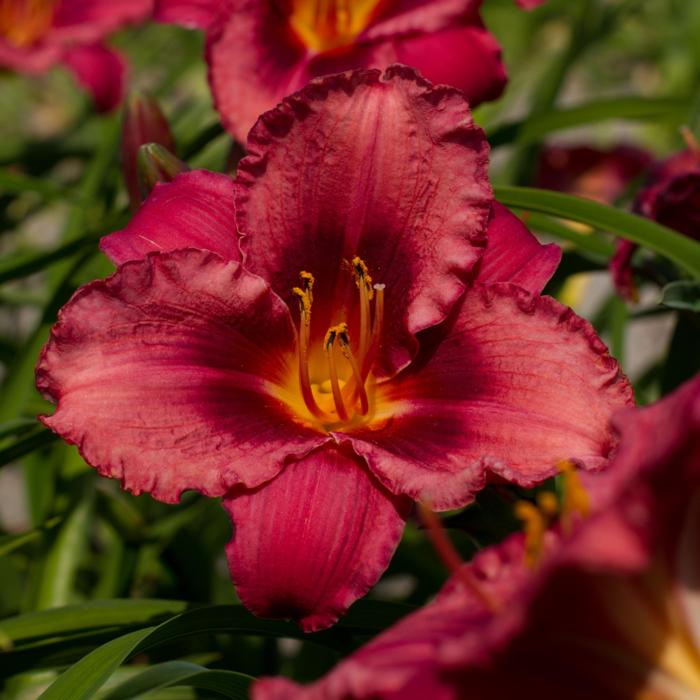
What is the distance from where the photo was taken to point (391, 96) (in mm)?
702

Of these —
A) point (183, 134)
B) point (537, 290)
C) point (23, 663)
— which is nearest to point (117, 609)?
point (23, 663)

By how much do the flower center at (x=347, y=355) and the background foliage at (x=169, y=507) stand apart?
0.37 ft

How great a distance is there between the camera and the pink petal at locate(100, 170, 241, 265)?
694mm

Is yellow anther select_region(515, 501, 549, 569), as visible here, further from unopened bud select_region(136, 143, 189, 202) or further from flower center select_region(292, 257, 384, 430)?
unopened bud select_region(136, 143, 189, 202)

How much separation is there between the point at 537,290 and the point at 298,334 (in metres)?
0.17

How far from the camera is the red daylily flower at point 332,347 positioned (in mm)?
629

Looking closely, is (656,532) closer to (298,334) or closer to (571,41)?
(298,334)

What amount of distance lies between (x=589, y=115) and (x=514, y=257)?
0.41 metres

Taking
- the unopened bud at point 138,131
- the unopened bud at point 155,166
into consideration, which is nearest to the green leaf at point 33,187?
the unopened bud at point 138,131

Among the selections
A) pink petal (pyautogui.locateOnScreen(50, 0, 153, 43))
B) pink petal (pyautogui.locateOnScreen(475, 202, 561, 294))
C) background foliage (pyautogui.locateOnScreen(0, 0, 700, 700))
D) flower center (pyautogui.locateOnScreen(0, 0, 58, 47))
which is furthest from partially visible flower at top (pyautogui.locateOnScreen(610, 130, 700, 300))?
flower center (pyautogui.locateOnScreen(0, 0, 58, 47))

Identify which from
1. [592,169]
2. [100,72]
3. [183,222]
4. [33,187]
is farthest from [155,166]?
[592,169]

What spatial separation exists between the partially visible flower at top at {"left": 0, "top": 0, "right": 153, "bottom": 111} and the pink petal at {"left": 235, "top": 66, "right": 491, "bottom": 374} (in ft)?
2.67

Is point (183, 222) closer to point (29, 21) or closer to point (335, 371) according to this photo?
point (335, 371)

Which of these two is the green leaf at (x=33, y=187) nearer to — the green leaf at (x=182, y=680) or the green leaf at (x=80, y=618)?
the green leaf at (x=80, y=618)
